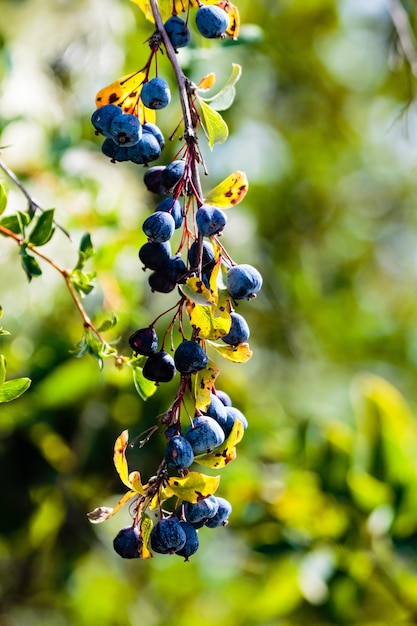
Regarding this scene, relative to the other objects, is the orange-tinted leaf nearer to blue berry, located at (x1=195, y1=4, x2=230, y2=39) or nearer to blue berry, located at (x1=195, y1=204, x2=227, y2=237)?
blue berry, located at (x1=195, y1=4, x2=230, y2=39)

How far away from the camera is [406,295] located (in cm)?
297

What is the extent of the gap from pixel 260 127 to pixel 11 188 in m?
1.35

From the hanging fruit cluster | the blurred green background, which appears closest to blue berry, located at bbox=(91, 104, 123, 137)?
the hanging fruit cluster

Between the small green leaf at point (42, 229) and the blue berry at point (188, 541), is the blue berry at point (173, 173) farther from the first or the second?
the blue berry at point (188, 541)

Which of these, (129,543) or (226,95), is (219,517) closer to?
(129,543)

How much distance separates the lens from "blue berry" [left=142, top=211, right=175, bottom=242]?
548 mm

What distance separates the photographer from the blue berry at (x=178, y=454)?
1.80ft

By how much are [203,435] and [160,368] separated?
0.06 m

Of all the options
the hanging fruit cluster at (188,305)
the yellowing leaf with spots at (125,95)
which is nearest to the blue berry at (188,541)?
the hanging fruit cluster at (188,305)

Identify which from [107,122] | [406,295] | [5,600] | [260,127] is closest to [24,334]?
[5,600]

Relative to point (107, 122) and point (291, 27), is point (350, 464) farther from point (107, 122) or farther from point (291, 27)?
point (291, 27)

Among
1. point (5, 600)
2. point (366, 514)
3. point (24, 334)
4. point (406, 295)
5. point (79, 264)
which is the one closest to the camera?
point (79, 264)

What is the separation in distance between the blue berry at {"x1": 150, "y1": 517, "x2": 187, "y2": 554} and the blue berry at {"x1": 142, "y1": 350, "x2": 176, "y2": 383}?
0.10 m

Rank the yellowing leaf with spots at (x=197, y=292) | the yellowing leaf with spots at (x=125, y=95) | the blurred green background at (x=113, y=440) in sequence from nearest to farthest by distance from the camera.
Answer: the yellowing leaf with spots at (x=197, y=292) < the yellowing leaf with spots at (x=125, y=95) < the blurred green background at (x=113, y=440)
